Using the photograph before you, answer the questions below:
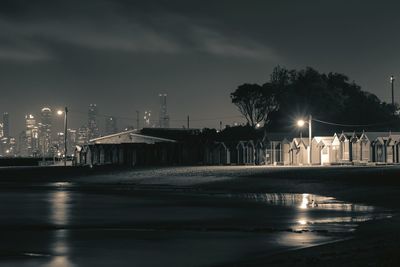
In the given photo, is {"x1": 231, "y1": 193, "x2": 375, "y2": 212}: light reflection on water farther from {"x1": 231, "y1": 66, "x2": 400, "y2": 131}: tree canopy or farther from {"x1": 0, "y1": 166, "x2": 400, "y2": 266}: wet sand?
{"x1": 231, "y1": 66, "x2": 400, "y2": 131}: tree canopy

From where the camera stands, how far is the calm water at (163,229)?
19.4m

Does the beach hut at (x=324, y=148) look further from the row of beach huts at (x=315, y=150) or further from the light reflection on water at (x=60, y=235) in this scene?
the light reflection on water at (x=60, y=235)

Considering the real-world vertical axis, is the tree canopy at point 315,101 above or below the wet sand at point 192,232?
above

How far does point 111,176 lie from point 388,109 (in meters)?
84.5

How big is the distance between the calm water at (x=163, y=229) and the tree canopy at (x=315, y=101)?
307 ft

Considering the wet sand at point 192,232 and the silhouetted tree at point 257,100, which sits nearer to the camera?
the wet sand at point 192,232

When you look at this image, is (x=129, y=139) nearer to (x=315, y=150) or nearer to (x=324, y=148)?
(x=315, y=150)

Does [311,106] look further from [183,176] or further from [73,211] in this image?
[73,211]

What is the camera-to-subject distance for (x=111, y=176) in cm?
8119

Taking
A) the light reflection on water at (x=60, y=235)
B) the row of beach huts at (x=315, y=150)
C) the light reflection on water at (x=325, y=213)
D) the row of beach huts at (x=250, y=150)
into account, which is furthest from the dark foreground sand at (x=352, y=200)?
the row of beach huts at (x=250, y=150)

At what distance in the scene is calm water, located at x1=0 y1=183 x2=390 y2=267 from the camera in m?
19.4

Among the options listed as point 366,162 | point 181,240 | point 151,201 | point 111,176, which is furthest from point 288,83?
point 181,240

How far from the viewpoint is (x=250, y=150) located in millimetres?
111875

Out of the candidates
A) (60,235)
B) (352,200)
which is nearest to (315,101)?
(352,200)
